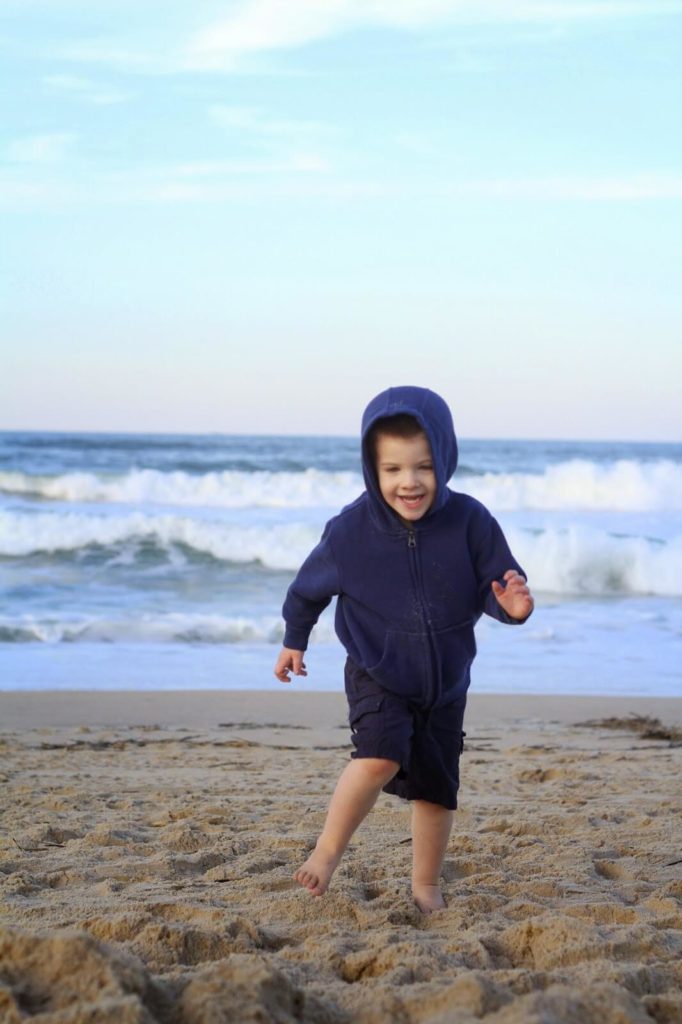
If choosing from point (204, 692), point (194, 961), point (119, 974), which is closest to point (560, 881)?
point (194, 961)

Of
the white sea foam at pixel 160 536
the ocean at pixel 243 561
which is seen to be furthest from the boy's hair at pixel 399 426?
the white sea foam at pixel 160 536

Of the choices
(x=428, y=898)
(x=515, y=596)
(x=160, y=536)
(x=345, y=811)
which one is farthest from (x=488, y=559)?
(x=160, y=536)

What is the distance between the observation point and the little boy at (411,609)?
313 centimetres

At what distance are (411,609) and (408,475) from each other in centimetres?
35

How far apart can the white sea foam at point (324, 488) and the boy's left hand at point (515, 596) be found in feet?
63.6

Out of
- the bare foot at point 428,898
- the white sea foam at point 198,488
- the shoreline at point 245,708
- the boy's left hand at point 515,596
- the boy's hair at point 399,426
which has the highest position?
the white sea foam at point 198,488

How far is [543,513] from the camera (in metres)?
23.2

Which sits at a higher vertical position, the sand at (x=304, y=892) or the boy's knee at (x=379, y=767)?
the boy's knee at (x=379, y=767)

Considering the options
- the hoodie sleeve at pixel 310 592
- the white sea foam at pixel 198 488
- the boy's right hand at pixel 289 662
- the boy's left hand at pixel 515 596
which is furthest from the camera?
the white sea foam at pixel 198 488

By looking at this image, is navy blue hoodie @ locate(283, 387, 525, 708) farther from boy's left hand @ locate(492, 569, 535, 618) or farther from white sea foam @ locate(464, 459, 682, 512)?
white sea foam @ locate(464, 459, 682, 512)

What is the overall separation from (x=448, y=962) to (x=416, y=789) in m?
0.70

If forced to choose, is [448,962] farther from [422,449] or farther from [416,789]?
[422,449]

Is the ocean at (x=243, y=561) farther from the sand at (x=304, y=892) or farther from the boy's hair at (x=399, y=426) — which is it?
the boy's hair at (x=399, y=426)

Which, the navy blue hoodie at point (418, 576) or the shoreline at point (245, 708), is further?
the shoreline at point (245, 708)
